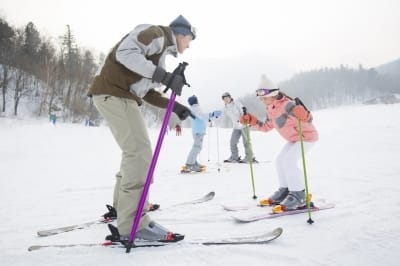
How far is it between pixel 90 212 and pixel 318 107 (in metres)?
119

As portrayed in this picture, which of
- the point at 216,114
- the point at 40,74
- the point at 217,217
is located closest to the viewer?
the point at 217,217

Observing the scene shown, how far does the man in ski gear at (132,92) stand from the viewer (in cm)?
264

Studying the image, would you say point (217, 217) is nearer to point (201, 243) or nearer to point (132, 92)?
point (201, 243)

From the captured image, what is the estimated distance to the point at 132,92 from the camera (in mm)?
2908

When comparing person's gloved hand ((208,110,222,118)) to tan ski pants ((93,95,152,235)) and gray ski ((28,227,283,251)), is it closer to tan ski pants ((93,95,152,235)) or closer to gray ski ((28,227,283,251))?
tan ski pants ((93,95,152,235))

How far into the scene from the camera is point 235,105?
33.6ft

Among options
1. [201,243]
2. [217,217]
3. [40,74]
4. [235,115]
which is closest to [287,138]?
[217,217]

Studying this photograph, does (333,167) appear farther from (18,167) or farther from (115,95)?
(18,167)

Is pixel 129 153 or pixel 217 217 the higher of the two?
pixel 129 153

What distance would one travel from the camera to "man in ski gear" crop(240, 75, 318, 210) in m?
3.99

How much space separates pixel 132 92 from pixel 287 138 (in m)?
2.40

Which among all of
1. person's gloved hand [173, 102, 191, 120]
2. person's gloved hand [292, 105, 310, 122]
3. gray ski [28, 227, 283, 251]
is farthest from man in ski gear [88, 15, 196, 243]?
person's gloved hand [292, 105, 310, 122]

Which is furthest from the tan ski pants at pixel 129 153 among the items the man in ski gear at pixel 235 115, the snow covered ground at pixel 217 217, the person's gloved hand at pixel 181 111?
the man in ski gear at pixel 235 115

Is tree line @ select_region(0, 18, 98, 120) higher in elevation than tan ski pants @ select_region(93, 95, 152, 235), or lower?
higher
